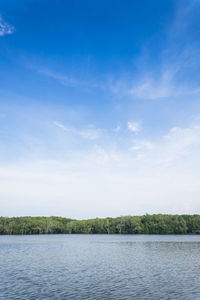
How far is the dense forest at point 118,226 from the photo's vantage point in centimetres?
15588

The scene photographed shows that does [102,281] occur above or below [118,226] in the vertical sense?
below

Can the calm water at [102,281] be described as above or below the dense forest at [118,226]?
below

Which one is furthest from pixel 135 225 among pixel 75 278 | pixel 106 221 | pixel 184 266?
pixel 75 278

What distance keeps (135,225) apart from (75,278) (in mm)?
140999

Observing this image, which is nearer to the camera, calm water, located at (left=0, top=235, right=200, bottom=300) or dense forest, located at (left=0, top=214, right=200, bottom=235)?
calm water, located at (left=0, top=235, right=200, bottom=300)

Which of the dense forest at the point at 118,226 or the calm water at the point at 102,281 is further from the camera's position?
the dense forest at the point at 118,226

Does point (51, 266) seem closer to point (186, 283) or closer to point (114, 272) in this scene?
point (114, 272)

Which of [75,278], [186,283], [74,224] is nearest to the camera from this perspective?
[186,283]

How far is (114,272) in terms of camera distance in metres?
34.9

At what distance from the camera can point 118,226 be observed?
171 metres

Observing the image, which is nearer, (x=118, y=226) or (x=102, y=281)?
(x=102, y=281)

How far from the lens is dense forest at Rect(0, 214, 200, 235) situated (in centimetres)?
15588

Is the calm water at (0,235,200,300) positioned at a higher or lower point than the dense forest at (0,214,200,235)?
lower

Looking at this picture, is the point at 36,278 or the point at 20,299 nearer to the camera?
the point at 20,299
